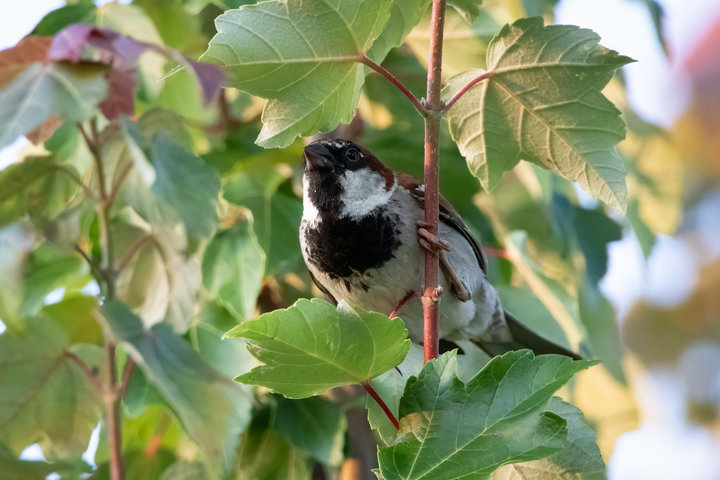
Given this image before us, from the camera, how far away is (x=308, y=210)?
1.47 metres

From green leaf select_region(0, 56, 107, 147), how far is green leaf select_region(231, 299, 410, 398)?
0.88 ft

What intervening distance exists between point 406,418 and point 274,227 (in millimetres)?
688

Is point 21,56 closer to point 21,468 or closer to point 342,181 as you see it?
point 21,468

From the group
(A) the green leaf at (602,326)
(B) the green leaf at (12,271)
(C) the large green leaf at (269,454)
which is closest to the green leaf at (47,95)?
(B) the green leaf at (12,271)

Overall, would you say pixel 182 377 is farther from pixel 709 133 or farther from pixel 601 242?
pixel 709 133

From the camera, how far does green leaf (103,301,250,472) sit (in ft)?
3.31

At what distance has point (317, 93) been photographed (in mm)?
945

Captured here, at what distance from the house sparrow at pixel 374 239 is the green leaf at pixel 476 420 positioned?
17.4 inches

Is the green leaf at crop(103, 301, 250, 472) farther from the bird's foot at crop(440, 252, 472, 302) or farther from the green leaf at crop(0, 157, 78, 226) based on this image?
the bird's foot at crop(440, 252, 472, 302)

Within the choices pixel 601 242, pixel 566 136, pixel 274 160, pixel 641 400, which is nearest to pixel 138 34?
pixel 274 160

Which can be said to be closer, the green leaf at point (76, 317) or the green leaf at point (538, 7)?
the green leaf at point (538, 7)

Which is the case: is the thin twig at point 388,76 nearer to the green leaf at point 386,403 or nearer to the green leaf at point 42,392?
the green leaf at point 386,403

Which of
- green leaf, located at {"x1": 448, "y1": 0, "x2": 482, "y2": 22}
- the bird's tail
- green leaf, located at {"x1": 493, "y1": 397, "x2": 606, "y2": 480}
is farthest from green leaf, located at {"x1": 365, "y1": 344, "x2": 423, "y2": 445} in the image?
the bird's tail

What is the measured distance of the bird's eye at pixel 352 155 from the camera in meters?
1.52
